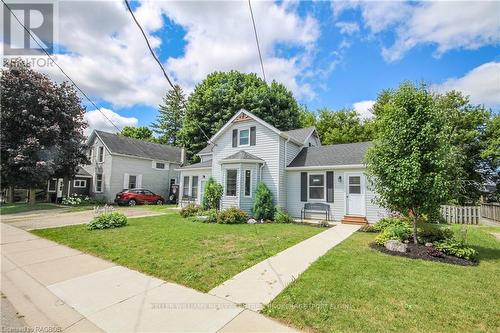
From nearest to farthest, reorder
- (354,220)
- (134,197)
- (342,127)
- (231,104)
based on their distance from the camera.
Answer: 1. (354,220)
2. (134,197)
3. (231,104)
4. (342,127)

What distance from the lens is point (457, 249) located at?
21.3 ft

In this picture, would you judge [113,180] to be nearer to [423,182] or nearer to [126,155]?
[126,155]

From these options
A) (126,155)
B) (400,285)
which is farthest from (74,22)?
(126,155)

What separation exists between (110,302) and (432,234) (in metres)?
8.51

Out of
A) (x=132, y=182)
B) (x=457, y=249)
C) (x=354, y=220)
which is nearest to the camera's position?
(x=457, y=249)

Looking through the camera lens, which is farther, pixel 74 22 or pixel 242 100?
pixel 242 100

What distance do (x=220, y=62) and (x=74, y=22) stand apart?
3905mm

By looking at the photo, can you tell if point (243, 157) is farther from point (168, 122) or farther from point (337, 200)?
point (168, 122)

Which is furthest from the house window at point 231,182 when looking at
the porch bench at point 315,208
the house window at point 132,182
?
the house window at point 132,182

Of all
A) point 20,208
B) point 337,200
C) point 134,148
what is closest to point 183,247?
point 337,200

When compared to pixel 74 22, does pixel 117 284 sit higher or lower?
lower

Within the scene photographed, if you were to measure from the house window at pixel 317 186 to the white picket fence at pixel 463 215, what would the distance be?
668 centimetres

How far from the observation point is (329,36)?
8.35 m

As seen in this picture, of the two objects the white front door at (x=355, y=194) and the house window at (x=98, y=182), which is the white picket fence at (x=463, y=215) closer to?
the white front door at (x=355, y=194)
